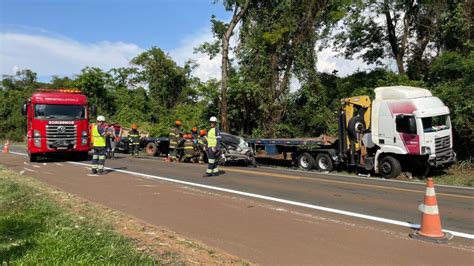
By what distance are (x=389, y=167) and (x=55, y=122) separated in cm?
1350

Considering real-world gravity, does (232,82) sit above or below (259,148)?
above

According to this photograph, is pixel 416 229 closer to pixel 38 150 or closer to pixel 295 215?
pixel 295 215

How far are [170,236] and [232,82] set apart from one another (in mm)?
21878

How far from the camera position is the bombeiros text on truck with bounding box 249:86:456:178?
15500mm

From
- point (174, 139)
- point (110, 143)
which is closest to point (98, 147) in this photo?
point (174, 139)

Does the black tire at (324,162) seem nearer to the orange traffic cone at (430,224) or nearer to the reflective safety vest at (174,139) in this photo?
the reflective safety vest at (174,139)

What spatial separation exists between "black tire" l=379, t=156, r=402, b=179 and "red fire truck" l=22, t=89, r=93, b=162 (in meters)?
12.6

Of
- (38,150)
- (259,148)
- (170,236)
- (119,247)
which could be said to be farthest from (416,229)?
(38,150)

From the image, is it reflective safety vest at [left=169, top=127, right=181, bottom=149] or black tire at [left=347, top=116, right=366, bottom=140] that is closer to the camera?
black tire at [left=347, top=116, right=366, bottom=140]

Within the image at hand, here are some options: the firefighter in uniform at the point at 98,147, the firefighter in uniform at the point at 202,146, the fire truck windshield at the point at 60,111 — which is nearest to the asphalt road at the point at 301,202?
the firefighter in uniform at the point at 98,147

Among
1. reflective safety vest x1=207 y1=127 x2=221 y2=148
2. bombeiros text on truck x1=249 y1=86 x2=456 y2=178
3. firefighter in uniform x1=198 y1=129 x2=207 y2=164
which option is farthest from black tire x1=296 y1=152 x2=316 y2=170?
reflective safety vest x1=207 y1=127 x2=221 y2=148

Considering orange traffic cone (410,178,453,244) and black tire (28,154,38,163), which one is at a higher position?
→ black tire (28,154,38,163)

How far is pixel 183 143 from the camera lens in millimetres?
20266

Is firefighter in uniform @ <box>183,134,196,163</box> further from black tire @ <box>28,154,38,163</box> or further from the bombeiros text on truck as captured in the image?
black tire @ <box>28,154,38,163</box>
